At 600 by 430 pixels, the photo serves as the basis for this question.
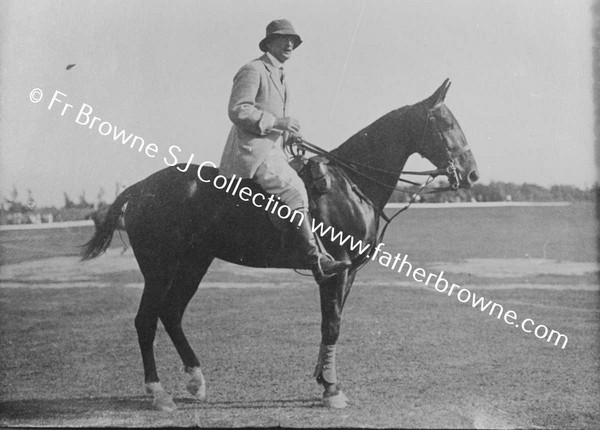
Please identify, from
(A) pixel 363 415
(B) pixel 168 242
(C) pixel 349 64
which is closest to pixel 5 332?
(B) pixel 168 242

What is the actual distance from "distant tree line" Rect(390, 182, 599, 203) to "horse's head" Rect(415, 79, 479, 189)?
27cm

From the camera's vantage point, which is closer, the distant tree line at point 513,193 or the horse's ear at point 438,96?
the horse's ear at point 438,96

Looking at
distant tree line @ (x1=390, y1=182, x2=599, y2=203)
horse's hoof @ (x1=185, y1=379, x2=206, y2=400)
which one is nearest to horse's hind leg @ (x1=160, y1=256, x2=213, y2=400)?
horse's hoof @ (x1=185, y1=379, x2=206, y2=400)

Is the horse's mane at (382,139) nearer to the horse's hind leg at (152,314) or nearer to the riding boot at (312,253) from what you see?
the riding boot at (312,253)

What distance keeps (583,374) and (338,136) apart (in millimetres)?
2425

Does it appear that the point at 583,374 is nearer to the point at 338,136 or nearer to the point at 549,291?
the point at 549,291

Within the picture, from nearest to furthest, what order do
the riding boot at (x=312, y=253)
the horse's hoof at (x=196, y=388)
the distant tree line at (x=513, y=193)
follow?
the riding boot at (x=312, y=253), the horse's hoof at (x=196, y=388), the distant tree line at (x=513, y=193)

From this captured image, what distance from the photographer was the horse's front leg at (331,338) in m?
4.08

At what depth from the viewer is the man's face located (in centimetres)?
411

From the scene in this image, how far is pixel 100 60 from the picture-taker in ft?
15.0

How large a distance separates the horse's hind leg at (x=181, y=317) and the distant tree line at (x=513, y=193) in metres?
1.51

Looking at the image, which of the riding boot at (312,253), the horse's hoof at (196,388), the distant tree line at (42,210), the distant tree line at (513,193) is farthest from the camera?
the distant tree line at (42,210)

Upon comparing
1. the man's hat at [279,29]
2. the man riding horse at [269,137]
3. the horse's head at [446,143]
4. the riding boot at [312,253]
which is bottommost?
the riding boot at [312,253]

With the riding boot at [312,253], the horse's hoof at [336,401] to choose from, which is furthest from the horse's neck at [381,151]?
the horse's hoof at [336,401]
